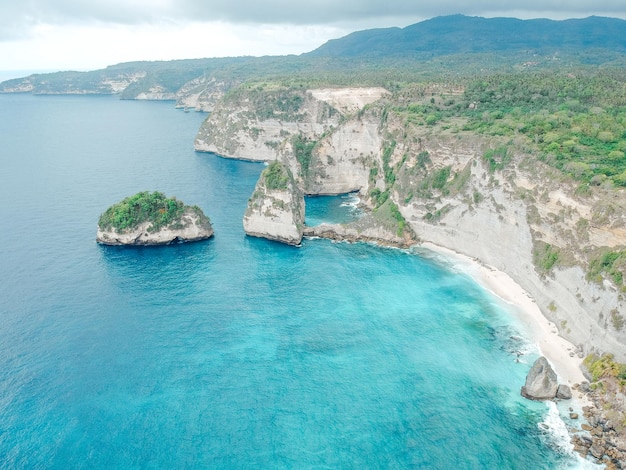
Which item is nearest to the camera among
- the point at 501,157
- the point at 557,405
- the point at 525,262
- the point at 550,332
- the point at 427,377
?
the point at 557,405

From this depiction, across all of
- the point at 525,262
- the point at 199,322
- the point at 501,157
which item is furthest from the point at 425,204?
the point at 199,322

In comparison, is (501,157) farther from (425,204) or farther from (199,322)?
(199,322)

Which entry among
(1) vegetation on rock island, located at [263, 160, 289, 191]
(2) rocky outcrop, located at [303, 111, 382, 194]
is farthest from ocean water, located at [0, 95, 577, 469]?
(2) rocky outcrop, located at [303, 111, 382, 194]

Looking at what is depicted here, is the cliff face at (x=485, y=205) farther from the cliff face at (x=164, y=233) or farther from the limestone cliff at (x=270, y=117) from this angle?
the limestone cliff at (x=270, y=117)

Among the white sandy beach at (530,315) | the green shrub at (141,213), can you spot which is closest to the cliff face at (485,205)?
the white sandy beach at (530,315)

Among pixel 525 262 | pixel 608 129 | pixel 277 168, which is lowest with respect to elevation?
pixel 525 262

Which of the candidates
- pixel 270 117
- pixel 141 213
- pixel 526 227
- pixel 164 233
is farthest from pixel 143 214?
pixel 270 117

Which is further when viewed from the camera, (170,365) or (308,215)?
(308,215)
